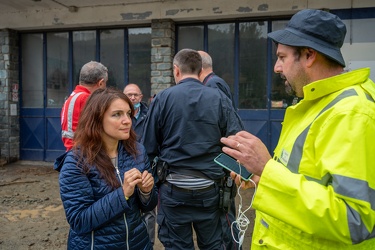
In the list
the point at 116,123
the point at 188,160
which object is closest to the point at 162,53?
the point at 188,160

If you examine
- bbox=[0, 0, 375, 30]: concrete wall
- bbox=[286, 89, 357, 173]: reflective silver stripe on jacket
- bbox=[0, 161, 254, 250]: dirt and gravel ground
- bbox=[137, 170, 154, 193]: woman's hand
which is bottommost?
bbox=[0, 161, 254, 250]: dirt and gravel ground

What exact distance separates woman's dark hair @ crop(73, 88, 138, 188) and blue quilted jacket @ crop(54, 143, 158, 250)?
0.04 m

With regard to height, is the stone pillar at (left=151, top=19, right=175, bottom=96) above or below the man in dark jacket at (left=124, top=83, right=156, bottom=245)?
above

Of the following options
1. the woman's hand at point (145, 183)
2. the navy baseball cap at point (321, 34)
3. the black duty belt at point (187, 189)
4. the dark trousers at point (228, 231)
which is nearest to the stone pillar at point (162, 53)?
the dark trousers at point (228, 231)

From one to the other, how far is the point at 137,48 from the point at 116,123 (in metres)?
5.96

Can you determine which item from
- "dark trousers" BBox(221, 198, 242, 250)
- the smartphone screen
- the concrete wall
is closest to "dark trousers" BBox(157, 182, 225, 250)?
"dark trousers" BBox(221, 198, 242, 250)

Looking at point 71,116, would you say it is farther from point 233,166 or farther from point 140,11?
point 140,11

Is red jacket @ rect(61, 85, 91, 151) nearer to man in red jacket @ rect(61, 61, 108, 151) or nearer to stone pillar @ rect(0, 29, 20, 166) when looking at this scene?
man in red jacket @ rect(61, 61, 108, 151)

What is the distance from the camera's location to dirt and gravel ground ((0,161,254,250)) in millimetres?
4191

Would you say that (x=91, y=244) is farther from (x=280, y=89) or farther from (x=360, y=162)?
(x=280, y=89)

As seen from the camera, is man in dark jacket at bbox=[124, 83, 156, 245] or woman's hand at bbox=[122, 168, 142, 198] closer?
woman's hand at bbox=[122, 168, 142, 198]

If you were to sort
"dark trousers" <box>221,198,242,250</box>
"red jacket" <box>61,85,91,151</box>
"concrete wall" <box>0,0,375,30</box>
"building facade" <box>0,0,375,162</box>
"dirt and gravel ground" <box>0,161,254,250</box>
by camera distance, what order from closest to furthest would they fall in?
"dark trousers" <box>221,198,242,250</box>
"red jacket" <box>61,85,91,151</box>
"dirt and gravel ground" <box>0,161,254,250</box>
"concrete wall" <box>0,0,375,30</box>
"building facade" <box>0,0,375,162</box>

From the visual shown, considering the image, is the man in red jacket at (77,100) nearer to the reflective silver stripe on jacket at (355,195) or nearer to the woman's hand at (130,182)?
the woman's hand at (130,182)

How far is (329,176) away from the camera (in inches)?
49.6
